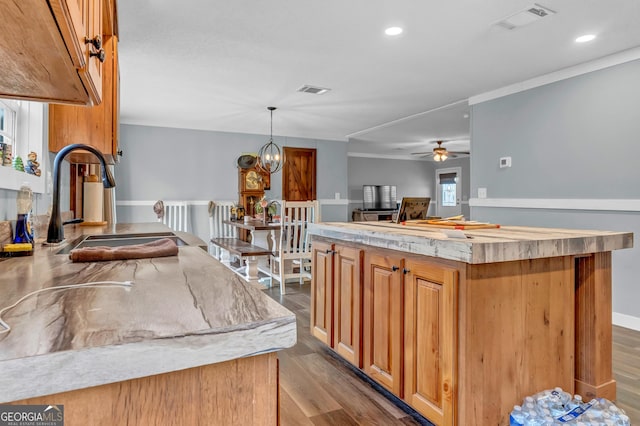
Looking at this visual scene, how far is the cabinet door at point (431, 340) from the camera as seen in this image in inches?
57.6

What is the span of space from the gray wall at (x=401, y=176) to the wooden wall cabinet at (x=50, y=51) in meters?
8.50

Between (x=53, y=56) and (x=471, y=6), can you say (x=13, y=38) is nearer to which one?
(x=53, y=56)

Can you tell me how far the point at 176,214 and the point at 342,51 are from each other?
390 centimetres

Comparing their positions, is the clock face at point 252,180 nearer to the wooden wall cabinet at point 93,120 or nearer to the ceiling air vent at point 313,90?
the ceiling air vent at point 313,90

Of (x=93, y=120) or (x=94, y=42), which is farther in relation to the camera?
(x=93, y=120)

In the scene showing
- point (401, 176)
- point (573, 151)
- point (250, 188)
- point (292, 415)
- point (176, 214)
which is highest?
point (401, 176)

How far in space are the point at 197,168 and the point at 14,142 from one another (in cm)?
428

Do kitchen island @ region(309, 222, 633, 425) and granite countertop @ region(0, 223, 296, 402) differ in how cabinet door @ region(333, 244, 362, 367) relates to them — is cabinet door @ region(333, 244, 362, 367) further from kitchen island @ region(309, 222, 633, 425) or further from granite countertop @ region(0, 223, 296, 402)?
granite countertop @ region(0, 223, 296, 402)

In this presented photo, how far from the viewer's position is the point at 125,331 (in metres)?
0.50

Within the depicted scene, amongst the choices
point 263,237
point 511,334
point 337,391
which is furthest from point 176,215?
point 511,334

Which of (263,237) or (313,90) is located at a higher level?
(313,90)

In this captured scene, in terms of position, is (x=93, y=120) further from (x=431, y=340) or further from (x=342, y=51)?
(x=431, y=340)

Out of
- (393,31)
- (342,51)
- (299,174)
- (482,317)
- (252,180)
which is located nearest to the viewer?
(482,317)

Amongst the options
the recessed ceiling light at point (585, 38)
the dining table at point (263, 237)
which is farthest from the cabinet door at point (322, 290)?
the recessed ceiling light at point (585, 38)
